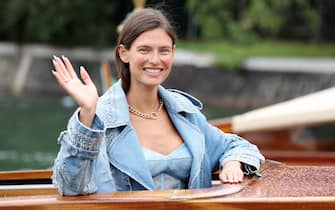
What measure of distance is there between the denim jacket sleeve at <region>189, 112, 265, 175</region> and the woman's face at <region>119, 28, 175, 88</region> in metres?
0.21

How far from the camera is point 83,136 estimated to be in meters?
2.21

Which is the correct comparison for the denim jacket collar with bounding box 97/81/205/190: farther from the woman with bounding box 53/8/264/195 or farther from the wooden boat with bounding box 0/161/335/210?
the wooden boat with bounding box 0/161/335/210

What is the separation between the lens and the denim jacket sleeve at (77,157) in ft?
7.27

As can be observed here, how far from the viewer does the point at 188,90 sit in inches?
718

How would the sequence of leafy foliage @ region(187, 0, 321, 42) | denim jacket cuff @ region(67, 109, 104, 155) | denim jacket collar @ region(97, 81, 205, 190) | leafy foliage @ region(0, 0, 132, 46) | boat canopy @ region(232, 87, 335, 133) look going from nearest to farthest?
denim jacket cuff @ region(67, 109, 104, 155)
denim jacket collar @ region(97, 81, 205, 190)
boat canopy @ region(232, 87, 335, 133)
leafy foliage @ region(187, 0, 321, 42)
leafy foliage @ region(0, 0, 132, 46)

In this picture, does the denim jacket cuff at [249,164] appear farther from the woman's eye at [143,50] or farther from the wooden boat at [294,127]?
the wooden boat at [294,127]

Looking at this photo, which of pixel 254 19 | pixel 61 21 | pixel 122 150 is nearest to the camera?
pixel 122 150

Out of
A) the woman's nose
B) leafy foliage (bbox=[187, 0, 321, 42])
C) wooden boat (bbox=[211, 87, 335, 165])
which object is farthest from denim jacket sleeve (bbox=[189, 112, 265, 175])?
leafy foliage (bbox=[187, 0, 321, 42])

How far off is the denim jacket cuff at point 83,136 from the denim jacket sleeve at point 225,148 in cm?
49

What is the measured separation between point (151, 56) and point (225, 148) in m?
0.40

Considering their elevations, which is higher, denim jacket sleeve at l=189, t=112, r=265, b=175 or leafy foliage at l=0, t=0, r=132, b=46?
leafy foliage at l=0, t=0, r=132, b=46

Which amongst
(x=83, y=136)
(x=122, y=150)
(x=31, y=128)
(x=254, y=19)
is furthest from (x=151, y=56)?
(x=254, y=19)

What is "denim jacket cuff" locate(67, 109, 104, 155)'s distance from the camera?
2.21m

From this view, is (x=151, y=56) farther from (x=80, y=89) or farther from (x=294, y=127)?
(x=294, y=127)
